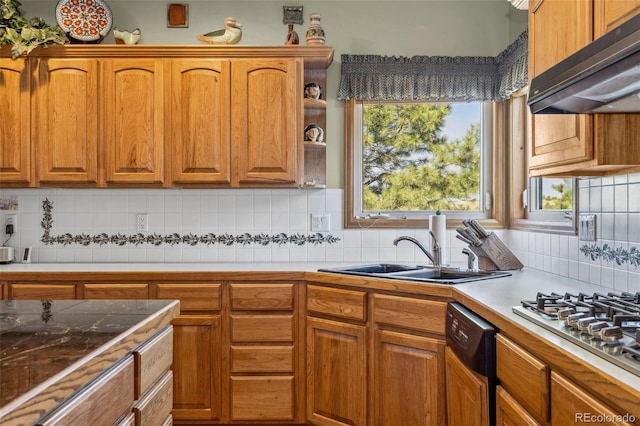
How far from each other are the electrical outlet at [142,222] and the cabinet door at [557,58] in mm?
2355

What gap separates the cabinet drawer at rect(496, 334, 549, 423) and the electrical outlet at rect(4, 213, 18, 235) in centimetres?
309

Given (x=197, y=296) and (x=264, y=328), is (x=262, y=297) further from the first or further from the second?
(x=197, y=296)

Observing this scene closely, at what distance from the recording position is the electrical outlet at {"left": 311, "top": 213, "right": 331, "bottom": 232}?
3.33 m

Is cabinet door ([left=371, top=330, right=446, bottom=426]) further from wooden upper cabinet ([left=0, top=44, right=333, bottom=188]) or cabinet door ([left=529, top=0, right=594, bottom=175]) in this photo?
wooden upper cabinet ([left=0, top=44, right=333, bottom=188])

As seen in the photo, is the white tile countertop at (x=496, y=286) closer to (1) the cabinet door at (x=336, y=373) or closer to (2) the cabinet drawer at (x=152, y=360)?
(1) the cabinet door at (x=336, y=373)

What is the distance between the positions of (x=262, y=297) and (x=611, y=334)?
1.88 meters

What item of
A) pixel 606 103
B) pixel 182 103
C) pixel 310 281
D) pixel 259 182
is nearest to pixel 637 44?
pixel 606 103

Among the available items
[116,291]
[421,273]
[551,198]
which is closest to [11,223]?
[116,291]

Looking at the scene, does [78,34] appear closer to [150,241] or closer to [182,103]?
[182,103]

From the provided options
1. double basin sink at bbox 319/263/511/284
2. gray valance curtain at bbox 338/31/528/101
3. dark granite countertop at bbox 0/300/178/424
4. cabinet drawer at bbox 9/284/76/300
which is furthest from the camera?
gray valance curtain at bbox 338/31/528/101

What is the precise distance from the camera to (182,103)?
3.03m

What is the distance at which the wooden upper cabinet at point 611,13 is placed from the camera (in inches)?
55.7

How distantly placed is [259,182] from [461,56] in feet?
5.04

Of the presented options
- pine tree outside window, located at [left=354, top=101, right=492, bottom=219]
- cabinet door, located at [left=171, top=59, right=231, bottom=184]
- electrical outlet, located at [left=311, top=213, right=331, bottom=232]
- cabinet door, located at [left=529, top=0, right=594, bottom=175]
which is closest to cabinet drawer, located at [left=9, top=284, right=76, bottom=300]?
cabinet door, located at [left=171, top=59, right=231, bottom=184]
